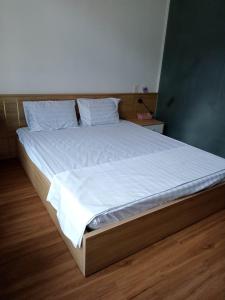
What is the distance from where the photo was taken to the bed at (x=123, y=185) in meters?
1.31

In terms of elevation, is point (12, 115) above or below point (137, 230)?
above

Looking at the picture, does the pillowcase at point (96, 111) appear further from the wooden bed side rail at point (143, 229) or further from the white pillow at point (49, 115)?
the wooden bed side rail at point (143, 229)

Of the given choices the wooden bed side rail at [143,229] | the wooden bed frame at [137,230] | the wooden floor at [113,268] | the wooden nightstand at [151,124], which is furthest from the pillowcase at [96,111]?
the wooden bed side rail at [143,229]

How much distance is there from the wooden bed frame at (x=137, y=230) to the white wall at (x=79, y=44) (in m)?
1.41

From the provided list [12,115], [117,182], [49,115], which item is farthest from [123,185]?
[12,115]

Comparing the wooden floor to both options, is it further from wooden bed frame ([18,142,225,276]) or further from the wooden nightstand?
the wooden nightstand

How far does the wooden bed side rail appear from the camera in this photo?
128 cm

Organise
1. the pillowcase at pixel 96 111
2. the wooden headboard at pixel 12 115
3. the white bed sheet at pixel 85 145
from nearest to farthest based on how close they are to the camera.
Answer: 1. the white bed sheet at pixel 85 145
2. the wooden headboard at pixel 12 115
3. the pillowcase at pixel 96 111

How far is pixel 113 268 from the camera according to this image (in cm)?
140

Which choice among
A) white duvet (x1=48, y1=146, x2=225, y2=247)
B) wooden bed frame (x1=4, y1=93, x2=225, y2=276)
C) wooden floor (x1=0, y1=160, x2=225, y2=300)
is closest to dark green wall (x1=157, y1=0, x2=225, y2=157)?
white duvet (x1=48, y1=146, x2=225, y2=247)

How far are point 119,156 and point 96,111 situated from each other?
3.59ft

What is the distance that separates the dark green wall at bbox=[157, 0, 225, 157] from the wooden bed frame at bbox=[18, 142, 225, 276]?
4.26ft

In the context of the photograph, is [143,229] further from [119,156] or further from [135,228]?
[119,156]

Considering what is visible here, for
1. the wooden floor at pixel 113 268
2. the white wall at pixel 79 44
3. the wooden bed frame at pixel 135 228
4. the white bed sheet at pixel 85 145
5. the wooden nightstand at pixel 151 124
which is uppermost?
the white wall at pixel 79 44
